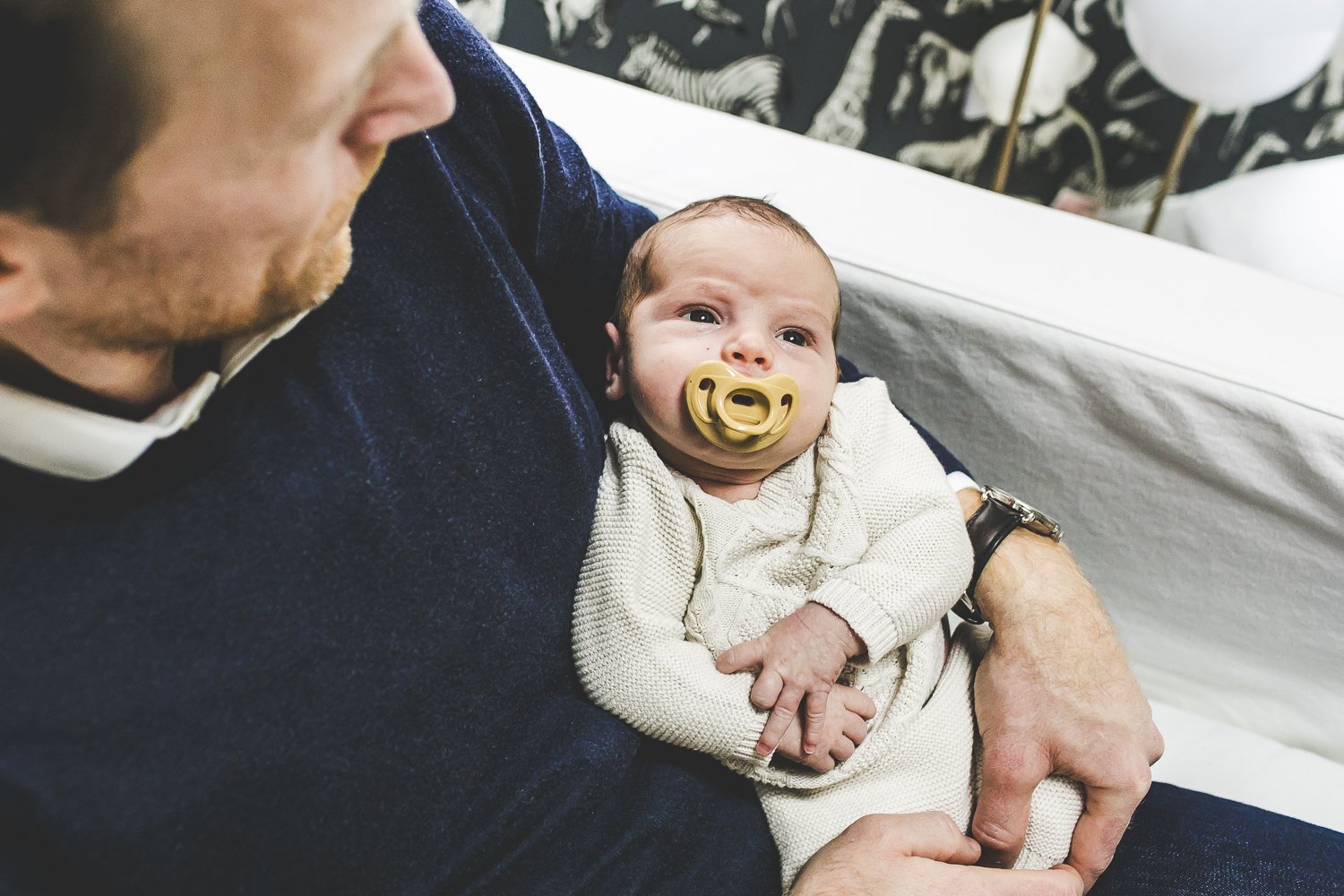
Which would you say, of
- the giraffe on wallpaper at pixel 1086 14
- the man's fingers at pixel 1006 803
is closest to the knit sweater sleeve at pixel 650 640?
the man's fingers at pixel 1006 803

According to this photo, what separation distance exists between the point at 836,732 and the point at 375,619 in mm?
378

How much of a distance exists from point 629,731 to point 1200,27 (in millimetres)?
1357

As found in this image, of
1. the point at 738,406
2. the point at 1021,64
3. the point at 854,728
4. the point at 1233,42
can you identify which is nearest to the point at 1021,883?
the point at 854,728

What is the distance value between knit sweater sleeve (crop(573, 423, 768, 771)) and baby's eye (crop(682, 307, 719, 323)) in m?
0.14

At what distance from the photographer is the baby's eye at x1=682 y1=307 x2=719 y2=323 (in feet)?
2.85

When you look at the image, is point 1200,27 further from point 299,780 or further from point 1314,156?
point 299,780

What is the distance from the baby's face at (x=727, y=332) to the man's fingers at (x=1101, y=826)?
1.30 feet

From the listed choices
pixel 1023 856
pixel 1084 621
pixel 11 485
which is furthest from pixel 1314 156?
pixel 11 485

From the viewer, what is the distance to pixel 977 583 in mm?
949

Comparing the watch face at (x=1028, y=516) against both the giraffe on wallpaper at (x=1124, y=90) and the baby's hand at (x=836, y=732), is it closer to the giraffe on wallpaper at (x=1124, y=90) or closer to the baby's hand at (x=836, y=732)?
the baby's hand at (x=836, y=732)

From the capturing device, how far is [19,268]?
19.6 inches

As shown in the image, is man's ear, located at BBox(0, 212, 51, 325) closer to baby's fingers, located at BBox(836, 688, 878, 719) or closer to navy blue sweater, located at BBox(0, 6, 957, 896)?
navy blue sweater, located at BBox(0, 6, 957, 896)

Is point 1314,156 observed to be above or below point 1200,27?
below

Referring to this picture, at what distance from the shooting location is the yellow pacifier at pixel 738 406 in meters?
0.79
